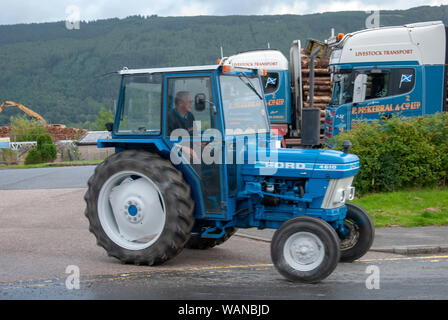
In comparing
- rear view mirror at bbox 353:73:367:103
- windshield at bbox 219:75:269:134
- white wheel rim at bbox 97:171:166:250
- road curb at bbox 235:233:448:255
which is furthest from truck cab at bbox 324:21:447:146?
white wheel rim at bbox 97:171:166:250

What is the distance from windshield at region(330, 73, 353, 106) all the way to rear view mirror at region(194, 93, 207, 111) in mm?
10451

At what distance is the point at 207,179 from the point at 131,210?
3.83 ft

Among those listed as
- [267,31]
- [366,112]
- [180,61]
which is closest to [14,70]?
[180,61]

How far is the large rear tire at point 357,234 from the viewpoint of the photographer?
751 centimetres

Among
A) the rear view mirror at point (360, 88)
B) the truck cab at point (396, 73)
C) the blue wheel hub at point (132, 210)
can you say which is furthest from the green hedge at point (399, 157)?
the blue wheel hub at point (132, 210)

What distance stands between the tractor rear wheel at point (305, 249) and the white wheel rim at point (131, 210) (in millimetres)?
1681

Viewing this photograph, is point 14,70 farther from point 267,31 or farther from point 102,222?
point 102,222

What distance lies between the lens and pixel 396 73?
16172 millimetres

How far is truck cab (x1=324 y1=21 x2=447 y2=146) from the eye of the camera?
1606 cm

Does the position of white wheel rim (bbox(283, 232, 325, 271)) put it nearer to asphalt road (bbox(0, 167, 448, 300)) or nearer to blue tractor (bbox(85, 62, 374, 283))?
blue tractor (bbox(85, 62, 374, 283))

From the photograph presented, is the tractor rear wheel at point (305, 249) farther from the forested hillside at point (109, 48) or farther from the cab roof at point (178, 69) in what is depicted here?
the forested hillside at point (109, 48)

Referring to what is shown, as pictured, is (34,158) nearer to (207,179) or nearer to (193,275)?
(207,179)

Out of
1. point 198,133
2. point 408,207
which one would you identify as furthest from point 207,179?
point 408,207

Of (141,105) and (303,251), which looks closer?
(303,251)
